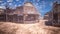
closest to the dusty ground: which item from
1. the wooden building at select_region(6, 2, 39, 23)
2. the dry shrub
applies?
the dry shrub

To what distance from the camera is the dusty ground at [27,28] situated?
2.23 m

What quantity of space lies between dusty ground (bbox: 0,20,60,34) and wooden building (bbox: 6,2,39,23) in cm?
11

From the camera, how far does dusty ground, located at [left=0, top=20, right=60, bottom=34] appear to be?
2.23 metres

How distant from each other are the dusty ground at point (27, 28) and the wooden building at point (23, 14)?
0.11 m

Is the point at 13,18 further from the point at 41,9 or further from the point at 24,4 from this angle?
the point at 41,9

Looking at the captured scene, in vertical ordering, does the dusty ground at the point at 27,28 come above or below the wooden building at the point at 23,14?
below

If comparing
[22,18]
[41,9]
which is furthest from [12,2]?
[41,9]

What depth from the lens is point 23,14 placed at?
7.52 feet

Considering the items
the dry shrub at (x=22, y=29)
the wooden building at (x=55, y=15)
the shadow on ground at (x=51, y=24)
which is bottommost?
the dry shrub at (x=22, y=29)

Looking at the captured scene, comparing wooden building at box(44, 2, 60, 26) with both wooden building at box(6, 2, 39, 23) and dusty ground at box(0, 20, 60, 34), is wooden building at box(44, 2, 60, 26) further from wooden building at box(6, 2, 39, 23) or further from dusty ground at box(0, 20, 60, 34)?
wooden building at box(6, 2, 39, 23)

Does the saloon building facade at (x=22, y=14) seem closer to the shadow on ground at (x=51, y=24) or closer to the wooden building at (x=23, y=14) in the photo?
the wooden building at (x=23, y=14)

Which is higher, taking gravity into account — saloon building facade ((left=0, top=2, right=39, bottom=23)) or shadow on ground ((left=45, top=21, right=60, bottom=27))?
saloon building facade ((left=0, top=2, right=39, bottom=23))

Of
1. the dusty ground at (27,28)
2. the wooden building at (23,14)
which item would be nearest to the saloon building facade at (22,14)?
the wooden building at (23,14)

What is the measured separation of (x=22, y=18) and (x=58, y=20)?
789 mm
